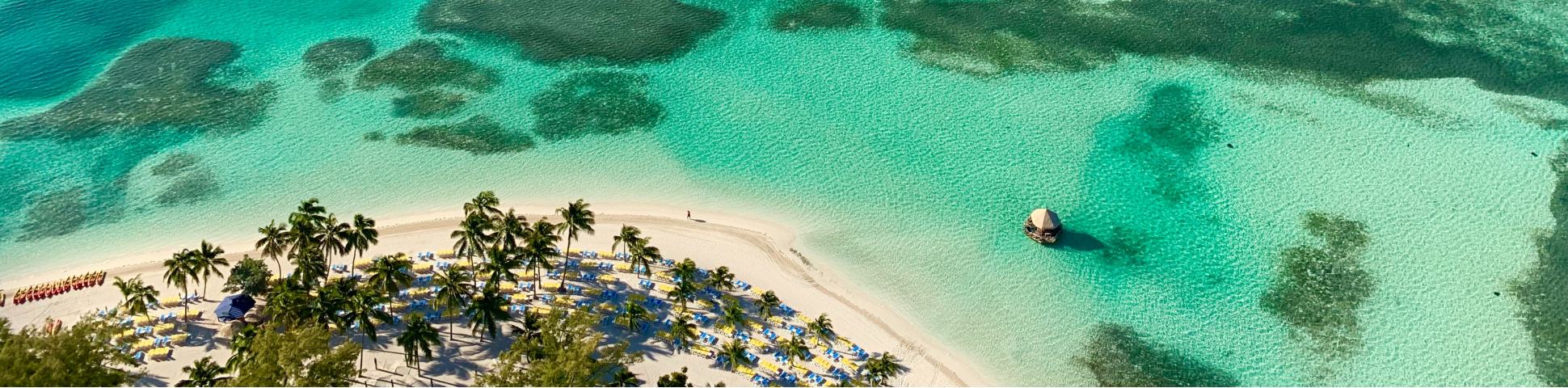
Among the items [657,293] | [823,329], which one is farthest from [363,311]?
[823,329]

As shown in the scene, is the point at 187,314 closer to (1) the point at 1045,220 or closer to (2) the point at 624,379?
(2) the point at 624,379

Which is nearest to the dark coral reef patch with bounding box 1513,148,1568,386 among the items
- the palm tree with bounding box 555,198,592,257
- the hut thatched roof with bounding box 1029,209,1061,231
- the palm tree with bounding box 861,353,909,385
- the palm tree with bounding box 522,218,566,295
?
the hut thatched roof with bounding box 1029,209,1061,231

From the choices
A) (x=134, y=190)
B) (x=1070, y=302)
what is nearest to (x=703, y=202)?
(x=1070, y=302)

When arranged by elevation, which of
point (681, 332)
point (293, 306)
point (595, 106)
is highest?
point (595, 106)

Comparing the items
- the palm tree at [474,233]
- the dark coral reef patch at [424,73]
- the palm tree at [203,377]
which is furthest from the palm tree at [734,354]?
the dark coral reef patch at [424,73]

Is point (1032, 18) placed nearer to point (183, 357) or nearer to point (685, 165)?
point (685, 165)

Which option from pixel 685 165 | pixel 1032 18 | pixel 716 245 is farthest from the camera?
pixel 1032 18
